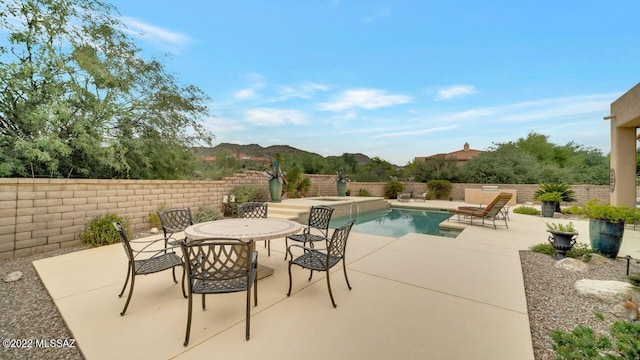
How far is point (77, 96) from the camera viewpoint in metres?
4.57

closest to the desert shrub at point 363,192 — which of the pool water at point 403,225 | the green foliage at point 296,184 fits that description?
the green foliage at point 296,184

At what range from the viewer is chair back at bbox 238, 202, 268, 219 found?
394 cm

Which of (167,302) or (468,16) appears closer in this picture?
(167,302)

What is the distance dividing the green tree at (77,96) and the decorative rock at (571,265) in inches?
311

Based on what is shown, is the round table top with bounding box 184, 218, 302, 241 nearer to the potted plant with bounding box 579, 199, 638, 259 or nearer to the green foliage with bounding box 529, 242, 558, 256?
the green foliage with bounding box 529, 242, 558, 256

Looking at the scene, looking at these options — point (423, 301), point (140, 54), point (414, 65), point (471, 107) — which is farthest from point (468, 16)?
point (140, 54)

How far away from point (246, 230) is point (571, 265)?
14.7ft

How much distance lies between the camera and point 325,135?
15.7m

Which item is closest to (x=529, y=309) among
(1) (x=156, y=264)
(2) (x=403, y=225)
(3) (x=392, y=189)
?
(1) (x=156, y=264)

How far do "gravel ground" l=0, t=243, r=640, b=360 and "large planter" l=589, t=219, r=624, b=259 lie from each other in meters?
0.33

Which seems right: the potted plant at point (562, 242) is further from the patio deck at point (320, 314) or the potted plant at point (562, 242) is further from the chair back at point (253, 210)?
the chair back at point (253, 210)

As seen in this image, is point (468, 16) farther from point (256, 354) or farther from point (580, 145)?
point (580, 145)

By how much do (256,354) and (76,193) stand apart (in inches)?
194

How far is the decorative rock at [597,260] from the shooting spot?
3.61m
